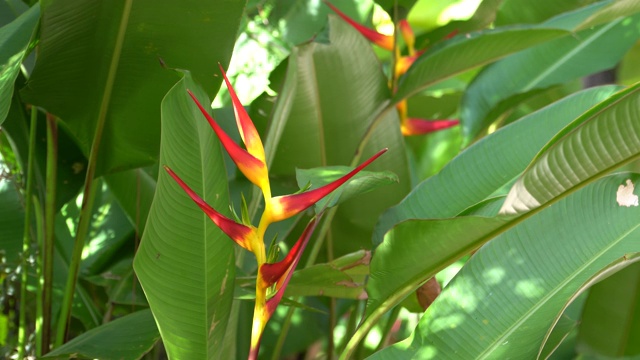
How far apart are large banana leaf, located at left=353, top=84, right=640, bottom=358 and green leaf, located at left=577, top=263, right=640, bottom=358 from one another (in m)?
0.35

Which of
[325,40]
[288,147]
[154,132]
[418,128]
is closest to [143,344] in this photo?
[154,132]

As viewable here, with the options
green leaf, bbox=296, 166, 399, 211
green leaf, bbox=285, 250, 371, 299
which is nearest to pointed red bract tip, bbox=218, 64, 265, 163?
green leaf, bbox=296, 166, 399, 211

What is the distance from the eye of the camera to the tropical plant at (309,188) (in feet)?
2.50

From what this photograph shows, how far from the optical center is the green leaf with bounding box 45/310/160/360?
88 cm

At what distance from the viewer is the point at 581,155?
2.36 ft

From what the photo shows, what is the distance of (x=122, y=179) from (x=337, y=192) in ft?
1.84

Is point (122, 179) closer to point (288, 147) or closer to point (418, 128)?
point (288, 147)

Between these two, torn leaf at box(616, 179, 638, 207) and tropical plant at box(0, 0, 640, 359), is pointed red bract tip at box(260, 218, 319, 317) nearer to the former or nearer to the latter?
tropical plant at box(0, 0, 640, 359)

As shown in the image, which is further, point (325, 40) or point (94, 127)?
point (325, 40)

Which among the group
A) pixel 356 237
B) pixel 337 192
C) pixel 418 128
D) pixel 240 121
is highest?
pixel 240 121

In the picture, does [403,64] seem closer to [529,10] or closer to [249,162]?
[529,10]

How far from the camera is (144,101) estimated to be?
1.04 metres

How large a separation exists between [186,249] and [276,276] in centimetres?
14

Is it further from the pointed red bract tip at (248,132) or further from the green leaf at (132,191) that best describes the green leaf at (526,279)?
the green leaf at (132,191)
